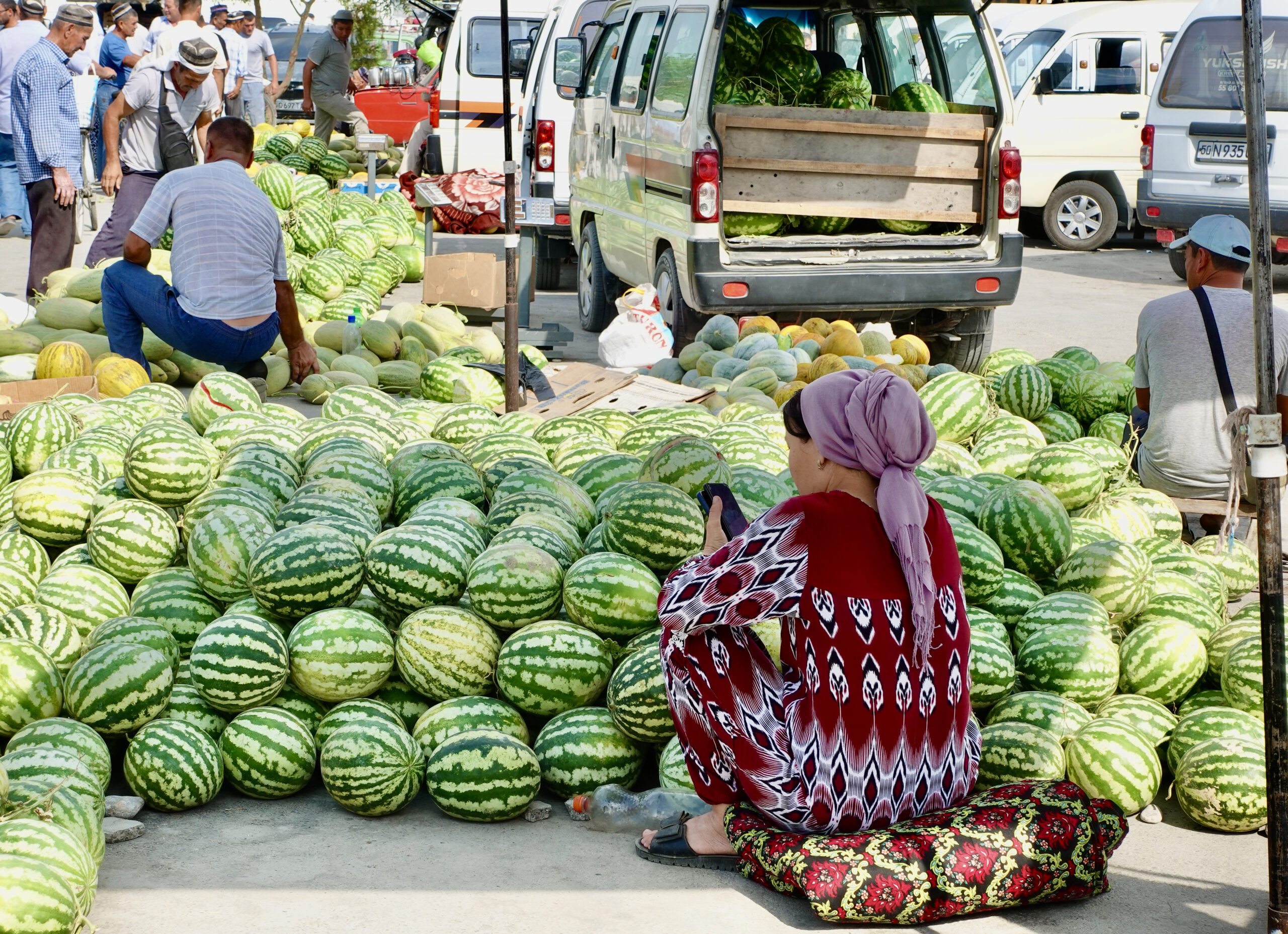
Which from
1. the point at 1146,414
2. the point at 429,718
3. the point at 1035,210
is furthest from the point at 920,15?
the point at 1035,210

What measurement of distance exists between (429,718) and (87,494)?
162 cm

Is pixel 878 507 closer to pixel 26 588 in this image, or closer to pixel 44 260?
pixel 26 588

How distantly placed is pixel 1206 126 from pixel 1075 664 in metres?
10.0

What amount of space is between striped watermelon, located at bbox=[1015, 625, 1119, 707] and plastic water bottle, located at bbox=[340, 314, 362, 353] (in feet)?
17.6

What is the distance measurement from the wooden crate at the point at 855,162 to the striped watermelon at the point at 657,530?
4024mm

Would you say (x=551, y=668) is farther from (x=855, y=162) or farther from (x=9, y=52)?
(x=9, y=52)

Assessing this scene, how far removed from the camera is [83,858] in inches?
106

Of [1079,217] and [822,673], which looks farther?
[1079,217]

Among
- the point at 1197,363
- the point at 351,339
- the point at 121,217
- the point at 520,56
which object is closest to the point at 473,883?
the point at 1197,363

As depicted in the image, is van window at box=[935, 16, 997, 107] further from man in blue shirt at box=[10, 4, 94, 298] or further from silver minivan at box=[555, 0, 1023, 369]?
man in blue shirt at box=[10, 4, 94, 298]

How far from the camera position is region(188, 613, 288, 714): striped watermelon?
3449 mm

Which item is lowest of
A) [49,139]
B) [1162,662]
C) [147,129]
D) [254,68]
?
[1162,662]

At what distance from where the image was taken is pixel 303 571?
3623mm

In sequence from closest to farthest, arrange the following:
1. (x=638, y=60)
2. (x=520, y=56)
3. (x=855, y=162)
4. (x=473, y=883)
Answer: (x=473, y=883) → (x=855, y=162) → (x=638, y=60) → (x=520, y=56)
